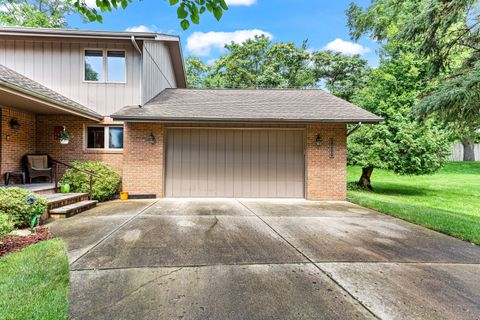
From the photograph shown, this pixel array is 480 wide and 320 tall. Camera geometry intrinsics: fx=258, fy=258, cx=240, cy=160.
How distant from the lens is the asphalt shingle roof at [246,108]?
7.84m

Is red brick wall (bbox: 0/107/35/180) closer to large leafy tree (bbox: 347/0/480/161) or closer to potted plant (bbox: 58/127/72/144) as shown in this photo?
potted plant (bbox: 58/127/72/144)

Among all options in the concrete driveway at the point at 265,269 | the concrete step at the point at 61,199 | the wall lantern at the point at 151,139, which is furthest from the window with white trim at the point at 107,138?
the concrete driveway at the point at 265,269

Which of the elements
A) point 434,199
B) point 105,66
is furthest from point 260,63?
point 434,199

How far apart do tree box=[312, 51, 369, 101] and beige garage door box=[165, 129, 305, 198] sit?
14512 mm

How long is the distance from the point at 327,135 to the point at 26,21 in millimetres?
22867

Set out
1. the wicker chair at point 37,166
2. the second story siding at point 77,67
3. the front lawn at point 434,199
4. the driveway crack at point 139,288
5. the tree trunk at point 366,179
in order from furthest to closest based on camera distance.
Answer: the tree trunk at point 366,179
the second story siding at point 77,67
the wicker chair at point 37,166
the front lawn at point 434,199
the driveway crack at point 139,288

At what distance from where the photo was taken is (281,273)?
3.02 metres

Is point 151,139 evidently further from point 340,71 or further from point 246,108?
point 340,71

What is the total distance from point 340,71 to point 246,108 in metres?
16.7

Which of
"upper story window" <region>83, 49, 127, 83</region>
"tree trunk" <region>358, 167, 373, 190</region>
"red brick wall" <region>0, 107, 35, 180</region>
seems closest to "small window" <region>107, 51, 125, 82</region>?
"upper story window" <region>83, 49, 127, 83</region>

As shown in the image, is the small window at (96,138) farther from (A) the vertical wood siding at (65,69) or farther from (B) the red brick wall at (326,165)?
(B) the red brick wall at (326,165)

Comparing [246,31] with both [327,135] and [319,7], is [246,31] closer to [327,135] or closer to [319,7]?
[319,7]

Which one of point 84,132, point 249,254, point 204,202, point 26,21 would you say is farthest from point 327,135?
point 26,21

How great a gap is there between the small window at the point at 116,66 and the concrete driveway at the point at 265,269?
549 centimetres
